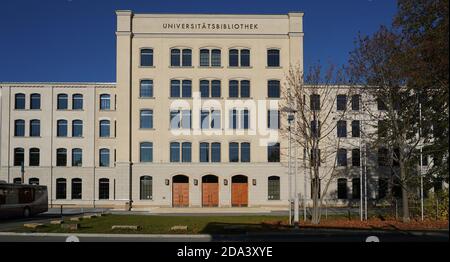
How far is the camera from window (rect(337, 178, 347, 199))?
1978 inches

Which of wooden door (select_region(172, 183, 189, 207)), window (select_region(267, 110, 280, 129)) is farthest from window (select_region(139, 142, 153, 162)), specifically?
window (select_region(267, 110, 280, 129))

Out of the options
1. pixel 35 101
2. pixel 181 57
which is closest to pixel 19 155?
pixel 35 101

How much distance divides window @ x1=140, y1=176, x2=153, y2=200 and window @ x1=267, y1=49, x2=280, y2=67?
15974 mm

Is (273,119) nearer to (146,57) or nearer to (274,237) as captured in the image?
(146,57)

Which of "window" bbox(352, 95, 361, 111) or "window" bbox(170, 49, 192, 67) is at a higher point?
"window" bbox(170, 49, 192, 67)

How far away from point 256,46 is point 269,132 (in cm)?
844

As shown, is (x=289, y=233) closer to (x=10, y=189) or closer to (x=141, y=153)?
(x=10, y=189)

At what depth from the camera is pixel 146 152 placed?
49.1 metres

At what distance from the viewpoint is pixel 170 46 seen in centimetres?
4959

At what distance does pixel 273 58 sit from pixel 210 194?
14.5m

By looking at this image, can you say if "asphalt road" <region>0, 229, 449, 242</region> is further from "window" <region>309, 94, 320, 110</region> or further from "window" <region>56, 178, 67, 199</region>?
"window" <region>56, 178, 67, 199</region>

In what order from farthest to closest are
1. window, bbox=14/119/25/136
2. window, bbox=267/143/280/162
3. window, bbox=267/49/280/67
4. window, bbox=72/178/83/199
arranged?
1. window, bbox=14/119/25/136
2. window, bbox=72/178/83/199
3. window, bbox=267/49/280/67
4. window, bbox=267/143/280/162
